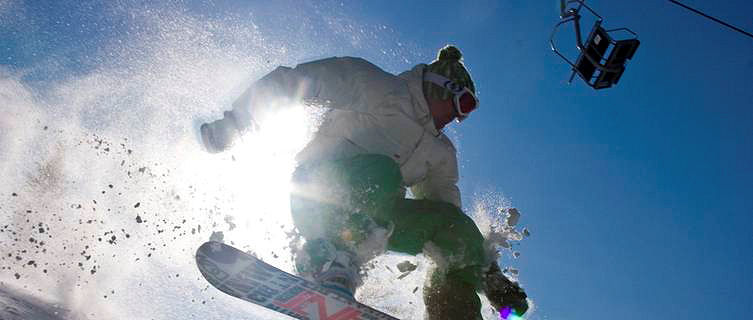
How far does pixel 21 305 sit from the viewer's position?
5227 mm

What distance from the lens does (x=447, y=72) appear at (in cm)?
374

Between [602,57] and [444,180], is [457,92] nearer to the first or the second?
[444,180]

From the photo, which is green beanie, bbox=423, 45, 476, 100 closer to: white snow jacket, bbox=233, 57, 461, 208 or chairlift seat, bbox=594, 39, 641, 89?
white snow jacket, bbox=233, 57, 461, 208

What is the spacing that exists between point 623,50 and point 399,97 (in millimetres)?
7377

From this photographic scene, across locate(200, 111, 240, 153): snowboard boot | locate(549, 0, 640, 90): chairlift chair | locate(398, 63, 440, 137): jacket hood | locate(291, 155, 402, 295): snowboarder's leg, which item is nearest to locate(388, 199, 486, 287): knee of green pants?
locate(291, 155, 402, 295): snowboarder's leg

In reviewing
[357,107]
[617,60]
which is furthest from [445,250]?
[617,60]

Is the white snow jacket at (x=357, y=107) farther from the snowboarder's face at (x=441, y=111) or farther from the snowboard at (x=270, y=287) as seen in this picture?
the snowboard at (x=270, y=287)

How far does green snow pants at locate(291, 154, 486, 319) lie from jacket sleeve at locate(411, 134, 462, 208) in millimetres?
237

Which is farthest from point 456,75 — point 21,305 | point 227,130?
point 21,305

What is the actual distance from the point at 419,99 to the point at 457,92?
0.32 metres

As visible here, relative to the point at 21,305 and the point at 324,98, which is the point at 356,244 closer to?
the point at 324,98

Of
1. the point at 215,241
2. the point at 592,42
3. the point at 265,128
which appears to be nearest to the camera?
the point at 215,241

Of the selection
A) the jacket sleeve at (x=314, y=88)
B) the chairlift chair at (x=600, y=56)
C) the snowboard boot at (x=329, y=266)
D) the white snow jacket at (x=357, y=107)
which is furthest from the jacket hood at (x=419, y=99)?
the chairlift chair at (x=600, y=56)

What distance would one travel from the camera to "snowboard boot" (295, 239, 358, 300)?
260 cm
